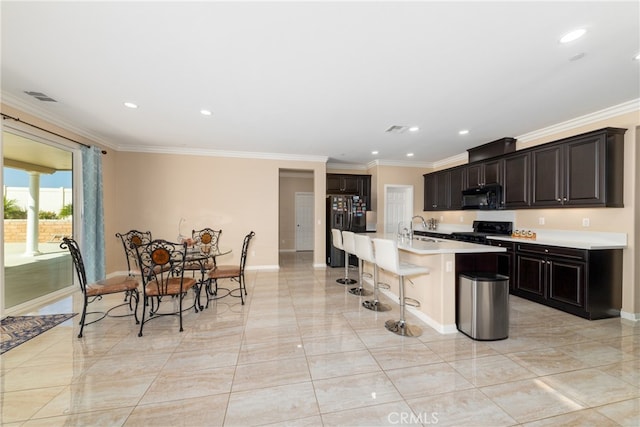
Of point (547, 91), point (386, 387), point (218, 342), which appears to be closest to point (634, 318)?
point (547, 91)

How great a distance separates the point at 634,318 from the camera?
10.2ft

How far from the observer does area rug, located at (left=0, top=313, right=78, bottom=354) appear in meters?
2.58

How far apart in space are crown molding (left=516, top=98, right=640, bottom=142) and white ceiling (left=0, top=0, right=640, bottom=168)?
13 centimetres

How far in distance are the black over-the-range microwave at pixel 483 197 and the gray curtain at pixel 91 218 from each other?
23.8 feet

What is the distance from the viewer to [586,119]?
361 cm

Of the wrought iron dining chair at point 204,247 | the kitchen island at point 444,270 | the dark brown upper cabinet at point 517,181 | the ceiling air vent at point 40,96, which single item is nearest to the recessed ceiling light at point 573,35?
the kitchen island at point 444,270

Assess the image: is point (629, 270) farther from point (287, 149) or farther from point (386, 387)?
point (287, 149)

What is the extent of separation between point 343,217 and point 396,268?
11.9 ft

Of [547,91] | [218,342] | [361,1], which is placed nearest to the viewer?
[361,1]

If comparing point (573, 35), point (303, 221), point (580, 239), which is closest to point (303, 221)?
point (303, 221)

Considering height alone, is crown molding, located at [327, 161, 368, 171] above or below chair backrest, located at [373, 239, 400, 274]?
above

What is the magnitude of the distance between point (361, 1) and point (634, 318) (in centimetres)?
481

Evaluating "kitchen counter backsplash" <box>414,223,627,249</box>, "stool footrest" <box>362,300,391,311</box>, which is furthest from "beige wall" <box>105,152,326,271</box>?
"kitchen counter backsplash" <box>414,223,627,249</box>

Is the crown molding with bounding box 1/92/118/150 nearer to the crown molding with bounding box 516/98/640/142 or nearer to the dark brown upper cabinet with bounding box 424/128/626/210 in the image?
the dark brown upper cabinet with bounding box 424/128/626/210
